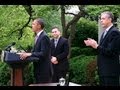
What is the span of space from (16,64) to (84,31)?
960 cm

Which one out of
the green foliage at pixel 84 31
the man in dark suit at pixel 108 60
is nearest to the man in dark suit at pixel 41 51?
the man in dark suit at pixel 108 60

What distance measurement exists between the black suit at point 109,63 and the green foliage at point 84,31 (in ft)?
30.6

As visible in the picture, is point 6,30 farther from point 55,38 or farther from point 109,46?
point 109,46

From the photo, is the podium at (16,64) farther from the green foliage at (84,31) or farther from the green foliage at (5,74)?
the green foliage at (84,31)

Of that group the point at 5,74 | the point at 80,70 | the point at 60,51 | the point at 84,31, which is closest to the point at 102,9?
the point at 80,70

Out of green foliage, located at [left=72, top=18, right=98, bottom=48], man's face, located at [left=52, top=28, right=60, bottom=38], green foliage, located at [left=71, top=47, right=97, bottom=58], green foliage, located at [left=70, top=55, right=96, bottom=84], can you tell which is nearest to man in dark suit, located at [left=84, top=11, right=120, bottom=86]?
man's face, located at [left=52, top=28, right=60, bottom=38]

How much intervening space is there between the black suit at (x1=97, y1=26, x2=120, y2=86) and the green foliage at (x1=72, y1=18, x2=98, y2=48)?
931 centimetres

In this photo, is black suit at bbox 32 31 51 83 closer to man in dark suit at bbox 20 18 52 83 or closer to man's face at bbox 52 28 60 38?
man in dark suit at bbox 20 18 52 83

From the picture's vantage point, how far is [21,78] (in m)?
6.37

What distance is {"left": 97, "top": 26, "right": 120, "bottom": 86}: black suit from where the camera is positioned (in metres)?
5.94

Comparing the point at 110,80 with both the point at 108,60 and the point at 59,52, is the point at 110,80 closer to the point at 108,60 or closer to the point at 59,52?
the point at 108,60

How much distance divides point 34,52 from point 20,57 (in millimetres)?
362

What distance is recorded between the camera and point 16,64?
20.5ft
